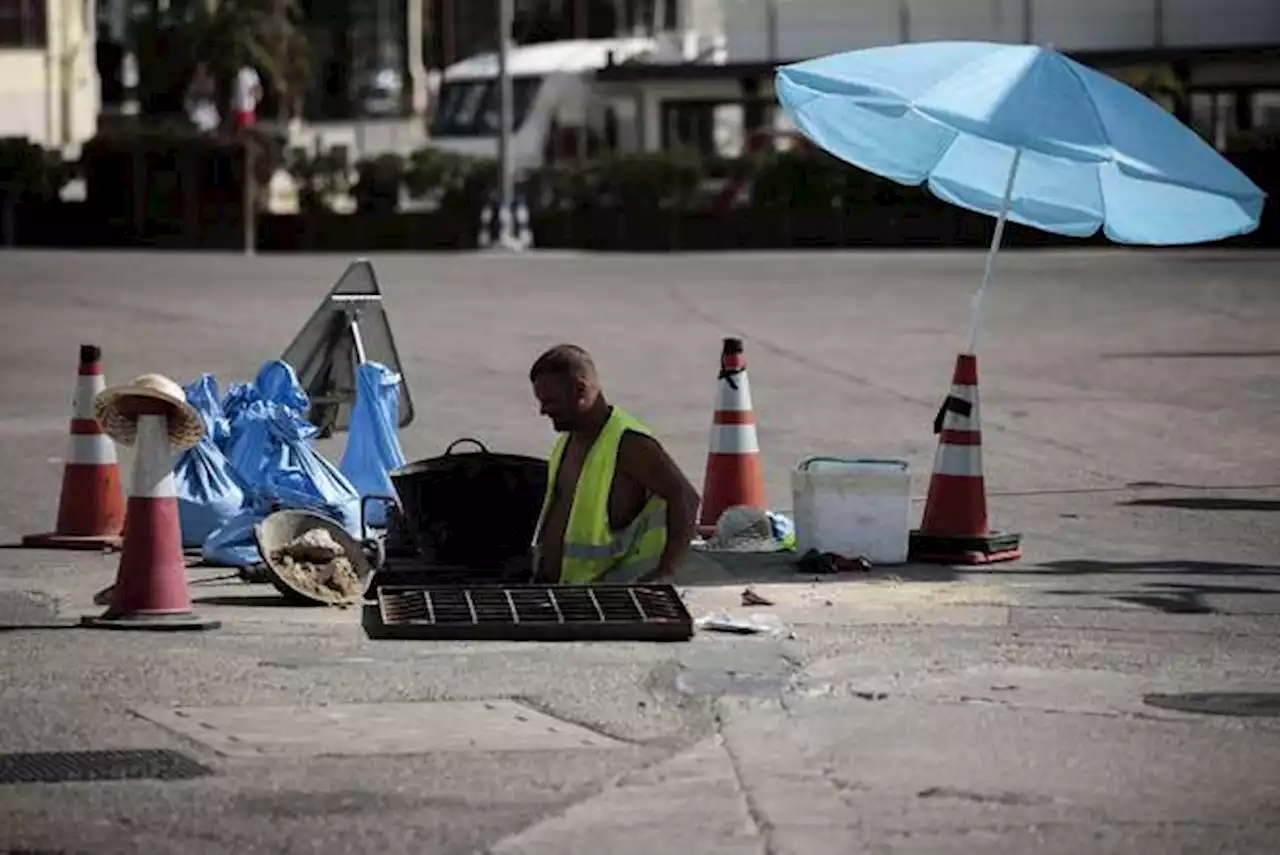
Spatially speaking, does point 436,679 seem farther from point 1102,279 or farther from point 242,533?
point 1102,279

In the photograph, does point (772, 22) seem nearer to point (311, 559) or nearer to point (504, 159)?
point (504, 159)

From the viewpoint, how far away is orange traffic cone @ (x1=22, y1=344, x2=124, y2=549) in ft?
38.7

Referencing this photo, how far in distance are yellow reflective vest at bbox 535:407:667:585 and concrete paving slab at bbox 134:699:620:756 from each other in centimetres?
195

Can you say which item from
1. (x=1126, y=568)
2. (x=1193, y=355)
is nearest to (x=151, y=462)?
(x=1126, y=568)

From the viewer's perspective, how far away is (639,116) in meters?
54.7

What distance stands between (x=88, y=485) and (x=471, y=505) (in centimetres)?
183

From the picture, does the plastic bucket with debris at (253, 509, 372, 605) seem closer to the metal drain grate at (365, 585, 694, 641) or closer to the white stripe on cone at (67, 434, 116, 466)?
the metal drain grate at (365, 585, 694, 641)

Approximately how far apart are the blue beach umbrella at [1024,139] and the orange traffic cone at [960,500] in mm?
620

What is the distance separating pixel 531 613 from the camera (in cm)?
963

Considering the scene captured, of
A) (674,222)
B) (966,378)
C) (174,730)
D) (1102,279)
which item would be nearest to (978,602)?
(966,378)

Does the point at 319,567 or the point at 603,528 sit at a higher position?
the point at 603,528

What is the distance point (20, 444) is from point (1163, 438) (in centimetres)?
644

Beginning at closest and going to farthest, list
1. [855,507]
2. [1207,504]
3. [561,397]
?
1. [561,397]
2. [855,507]
3. [1207,504]

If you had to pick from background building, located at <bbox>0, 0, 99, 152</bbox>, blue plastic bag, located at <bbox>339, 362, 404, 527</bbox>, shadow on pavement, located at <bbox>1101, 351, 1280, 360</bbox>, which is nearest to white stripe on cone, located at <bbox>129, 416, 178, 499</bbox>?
blue plastic bag, located at <bbox>339, 362, 404, 527</bbox>
